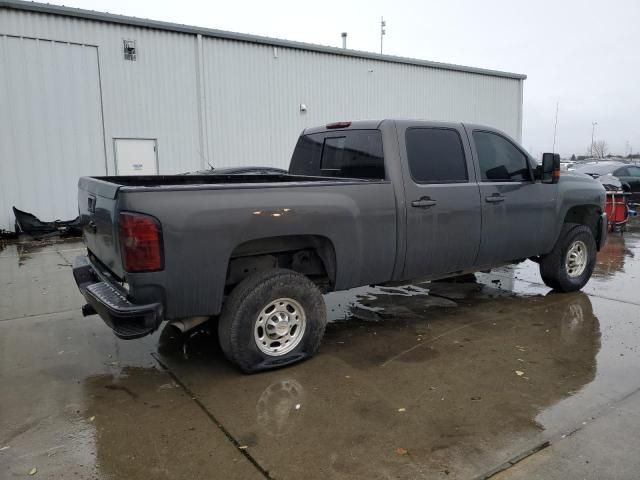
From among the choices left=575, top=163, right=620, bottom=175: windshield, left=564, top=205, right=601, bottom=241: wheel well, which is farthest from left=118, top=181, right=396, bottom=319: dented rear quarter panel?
left=575, top=163, right=620, bottom=175: windshield

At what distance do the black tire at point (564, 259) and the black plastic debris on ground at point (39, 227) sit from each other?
977 cm

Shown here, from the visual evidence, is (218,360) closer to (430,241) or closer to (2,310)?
(430,241)

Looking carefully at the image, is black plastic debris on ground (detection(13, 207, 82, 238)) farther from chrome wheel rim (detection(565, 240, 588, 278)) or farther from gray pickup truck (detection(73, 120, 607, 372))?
chrome wheel rim (detection(565, 240, 588, 278))

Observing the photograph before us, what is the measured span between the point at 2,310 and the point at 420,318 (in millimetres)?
4668

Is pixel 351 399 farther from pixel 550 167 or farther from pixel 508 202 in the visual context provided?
pixel 550 167

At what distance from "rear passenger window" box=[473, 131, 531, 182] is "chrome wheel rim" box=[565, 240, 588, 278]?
132 cm

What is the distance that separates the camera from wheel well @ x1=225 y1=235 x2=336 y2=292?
400cm

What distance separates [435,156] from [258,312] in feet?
7.60

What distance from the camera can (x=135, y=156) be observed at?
1329 cm

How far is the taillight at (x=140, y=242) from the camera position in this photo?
3332 millimetres

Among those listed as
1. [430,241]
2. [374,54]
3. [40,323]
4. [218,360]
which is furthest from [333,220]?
[374,54]

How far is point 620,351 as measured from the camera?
178 inches

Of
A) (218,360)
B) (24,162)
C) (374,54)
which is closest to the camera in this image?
(218,360)

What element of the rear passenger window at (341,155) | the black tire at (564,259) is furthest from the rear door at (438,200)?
the black tire at (564,259)
